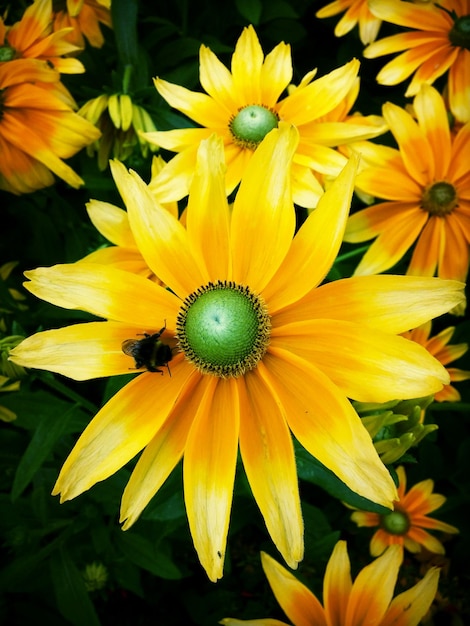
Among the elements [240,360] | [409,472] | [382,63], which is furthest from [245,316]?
[382,63]

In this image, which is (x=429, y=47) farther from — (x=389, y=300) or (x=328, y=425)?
(x=328, y=425)

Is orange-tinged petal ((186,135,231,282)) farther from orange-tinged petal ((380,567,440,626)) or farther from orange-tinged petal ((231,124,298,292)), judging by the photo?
orange-tinged petal ((380,567,440,626))

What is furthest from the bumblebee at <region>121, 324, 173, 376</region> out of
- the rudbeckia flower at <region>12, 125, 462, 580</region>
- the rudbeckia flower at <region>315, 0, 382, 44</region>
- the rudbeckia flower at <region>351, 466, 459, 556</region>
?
the rudbeckia flower at <region>315, 0, 382, 44</region>

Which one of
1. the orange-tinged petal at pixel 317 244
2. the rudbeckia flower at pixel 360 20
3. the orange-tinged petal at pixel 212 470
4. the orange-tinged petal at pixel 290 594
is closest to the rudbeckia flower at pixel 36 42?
the rudbeckia flower at pixel 360 20

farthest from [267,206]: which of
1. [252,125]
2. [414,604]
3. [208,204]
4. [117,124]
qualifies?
[414,604]

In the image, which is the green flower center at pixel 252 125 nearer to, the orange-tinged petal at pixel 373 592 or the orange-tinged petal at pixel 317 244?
the orange-tinged petal at pixel 317 244
